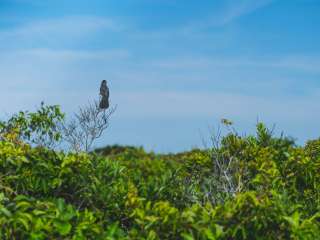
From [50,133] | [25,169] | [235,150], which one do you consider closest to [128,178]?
[25,169]

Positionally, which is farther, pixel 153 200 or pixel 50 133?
pixel 50 133

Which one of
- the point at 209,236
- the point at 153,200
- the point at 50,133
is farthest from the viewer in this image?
the point at 50,133

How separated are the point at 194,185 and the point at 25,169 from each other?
2.46m

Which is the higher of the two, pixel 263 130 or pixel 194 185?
pixel 263 130

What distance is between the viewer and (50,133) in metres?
13.7

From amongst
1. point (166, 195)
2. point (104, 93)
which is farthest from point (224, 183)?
point (104, 93)

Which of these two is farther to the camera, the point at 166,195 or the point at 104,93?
the point at 104,93

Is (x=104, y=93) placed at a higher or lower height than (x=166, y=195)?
higher

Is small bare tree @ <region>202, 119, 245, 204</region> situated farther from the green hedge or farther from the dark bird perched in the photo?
the dark bird perched

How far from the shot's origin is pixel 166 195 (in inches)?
340

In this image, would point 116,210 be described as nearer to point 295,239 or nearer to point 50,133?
point 295,239

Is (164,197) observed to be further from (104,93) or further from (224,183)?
(104,93)

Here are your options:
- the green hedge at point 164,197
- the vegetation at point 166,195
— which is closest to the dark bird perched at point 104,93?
the vegetation at point 166,195

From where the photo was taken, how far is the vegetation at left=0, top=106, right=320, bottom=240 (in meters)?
6.52
